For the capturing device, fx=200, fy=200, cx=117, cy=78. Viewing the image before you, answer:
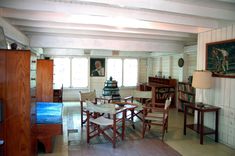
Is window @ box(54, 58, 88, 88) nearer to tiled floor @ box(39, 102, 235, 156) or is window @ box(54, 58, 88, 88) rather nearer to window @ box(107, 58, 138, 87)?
window @ box(107, 58, 138, 87)

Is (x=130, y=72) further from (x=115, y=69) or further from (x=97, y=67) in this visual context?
(x=97, y=67)

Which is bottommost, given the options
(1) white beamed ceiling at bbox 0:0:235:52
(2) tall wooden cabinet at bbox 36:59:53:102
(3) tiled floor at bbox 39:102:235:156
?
(3) tiled floor at bbox 39:102:235:156

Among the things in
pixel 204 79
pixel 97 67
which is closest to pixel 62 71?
pixel 97 67

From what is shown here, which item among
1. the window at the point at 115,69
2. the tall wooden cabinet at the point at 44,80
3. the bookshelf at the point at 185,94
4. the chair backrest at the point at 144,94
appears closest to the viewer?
the tall wooden cabinet at the point at 44,80

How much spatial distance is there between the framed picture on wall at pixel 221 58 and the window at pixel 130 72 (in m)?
5.39

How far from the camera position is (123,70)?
9508 mm

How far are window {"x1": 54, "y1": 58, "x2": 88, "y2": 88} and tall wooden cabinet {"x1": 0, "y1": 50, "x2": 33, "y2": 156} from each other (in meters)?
6.27

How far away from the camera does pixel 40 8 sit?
2.82 metres

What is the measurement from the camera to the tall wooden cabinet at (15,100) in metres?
2.42

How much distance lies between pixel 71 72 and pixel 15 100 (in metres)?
6.43

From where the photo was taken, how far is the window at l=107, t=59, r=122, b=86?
9275mm

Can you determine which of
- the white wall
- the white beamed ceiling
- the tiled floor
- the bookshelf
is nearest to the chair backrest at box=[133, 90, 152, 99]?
the tiled floor

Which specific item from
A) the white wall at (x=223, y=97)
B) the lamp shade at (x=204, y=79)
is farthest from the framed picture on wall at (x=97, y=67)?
the lamp shade at (x=204, y=79)

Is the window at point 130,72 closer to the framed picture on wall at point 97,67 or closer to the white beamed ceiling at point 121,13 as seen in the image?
the framed picture on wall at point 97,67
